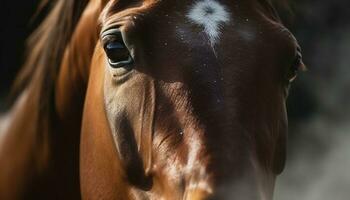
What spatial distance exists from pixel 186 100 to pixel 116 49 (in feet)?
0.85

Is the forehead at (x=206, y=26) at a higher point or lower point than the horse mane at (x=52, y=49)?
higher

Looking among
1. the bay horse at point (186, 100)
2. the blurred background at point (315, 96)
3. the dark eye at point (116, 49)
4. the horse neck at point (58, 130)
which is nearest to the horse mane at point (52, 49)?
the horse neck at point (58, 130)

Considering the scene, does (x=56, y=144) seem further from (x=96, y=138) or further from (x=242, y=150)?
(x=242, y=150)

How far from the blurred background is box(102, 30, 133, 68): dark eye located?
367 centimetres

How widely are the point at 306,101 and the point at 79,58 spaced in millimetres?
3509

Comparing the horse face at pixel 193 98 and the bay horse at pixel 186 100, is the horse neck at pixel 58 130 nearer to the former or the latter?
the bay horse at pixel 186 100

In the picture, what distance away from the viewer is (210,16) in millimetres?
1864

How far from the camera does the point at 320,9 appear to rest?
18.6 feet

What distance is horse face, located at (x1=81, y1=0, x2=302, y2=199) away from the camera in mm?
1674

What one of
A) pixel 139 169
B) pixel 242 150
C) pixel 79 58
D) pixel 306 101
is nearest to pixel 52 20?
pixel 79 58

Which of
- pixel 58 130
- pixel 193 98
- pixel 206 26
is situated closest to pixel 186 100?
pixel 193 98

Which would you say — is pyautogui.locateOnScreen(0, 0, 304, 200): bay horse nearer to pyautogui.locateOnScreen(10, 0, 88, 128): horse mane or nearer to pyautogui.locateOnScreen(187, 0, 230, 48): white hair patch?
pyautogui.locateOnScreen(187, 0, 230, 48): white hair patch

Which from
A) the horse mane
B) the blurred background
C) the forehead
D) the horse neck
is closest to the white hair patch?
the forehead

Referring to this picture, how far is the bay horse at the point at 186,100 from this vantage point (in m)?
1.68
